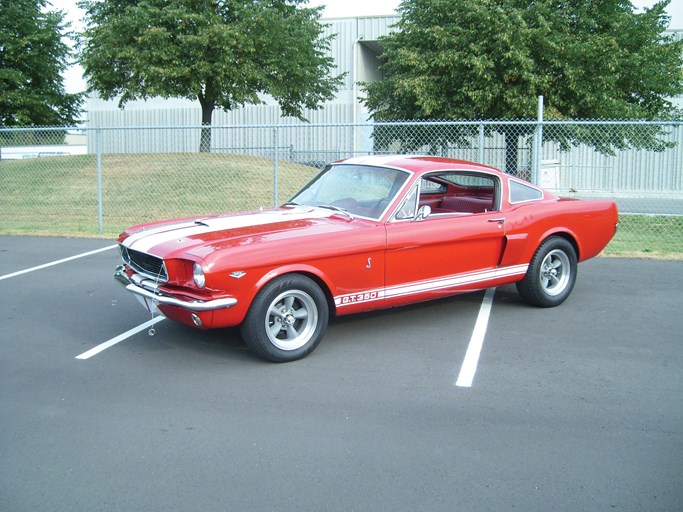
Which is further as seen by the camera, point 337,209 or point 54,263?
point 54,263

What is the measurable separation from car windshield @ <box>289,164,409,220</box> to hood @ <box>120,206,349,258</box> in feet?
0.63

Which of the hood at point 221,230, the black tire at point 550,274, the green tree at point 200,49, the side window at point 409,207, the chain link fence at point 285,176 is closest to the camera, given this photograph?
the hood at point 221,230

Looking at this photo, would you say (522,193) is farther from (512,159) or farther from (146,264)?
(512,159)

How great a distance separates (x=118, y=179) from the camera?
18938 millimetres

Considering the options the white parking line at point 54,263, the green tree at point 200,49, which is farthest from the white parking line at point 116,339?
the green tree at point 200,49

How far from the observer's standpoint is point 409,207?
6.04 meters

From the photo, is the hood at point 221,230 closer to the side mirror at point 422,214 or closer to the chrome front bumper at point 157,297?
the chrome front bumper at point 157,297

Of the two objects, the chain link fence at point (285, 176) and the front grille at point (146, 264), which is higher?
the chain link fence at point (285, 176)

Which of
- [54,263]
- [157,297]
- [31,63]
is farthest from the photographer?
[31,63]

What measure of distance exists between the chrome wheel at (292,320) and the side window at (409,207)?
1164 millimetres

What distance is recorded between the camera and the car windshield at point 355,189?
6090mm

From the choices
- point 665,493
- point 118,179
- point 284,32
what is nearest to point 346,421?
point 665,493

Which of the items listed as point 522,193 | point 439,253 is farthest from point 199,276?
point 522,193

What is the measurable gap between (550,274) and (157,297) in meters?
4.00
